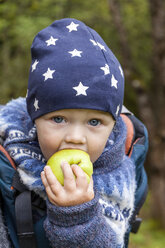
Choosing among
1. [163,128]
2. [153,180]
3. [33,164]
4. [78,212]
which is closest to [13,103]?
[33,164]

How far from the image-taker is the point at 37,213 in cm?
160

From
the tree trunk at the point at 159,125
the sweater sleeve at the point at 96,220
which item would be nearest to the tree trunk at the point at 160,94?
the tree trunk at the point at 159,125

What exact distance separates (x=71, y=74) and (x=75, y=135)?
0.92ft

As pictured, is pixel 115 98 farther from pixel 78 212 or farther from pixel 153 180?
pixel 153 180

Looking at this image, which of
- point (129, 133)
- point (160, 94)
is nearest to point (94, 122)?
point (129, 133)

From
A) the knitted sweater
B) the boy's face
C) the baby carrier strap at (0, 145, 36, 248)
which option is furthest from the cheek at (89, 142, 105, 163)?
the baby carrier strap at (0, 145, 36, 248)

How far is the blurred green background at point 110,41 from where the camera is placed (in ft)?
19.6

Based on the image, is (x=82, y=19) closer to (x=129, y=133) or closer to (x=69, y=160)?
(x=129, y=133)

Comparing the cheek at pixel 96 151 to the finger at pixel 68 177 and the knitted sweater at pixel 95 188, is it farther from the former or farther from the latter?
the finger at pixel 68 177

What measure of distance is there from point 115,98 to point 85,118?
204 millimetres

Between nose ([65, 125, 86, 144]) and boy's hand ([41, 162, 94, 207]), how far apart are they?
4.9 inches

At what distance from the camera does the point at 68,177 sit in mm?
1362

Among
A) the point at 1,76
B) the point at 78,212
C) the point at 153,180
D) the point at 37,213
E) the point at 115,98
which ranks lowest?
the point at 153,180

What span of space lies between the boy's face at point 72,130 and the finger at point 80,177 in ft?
0.41
